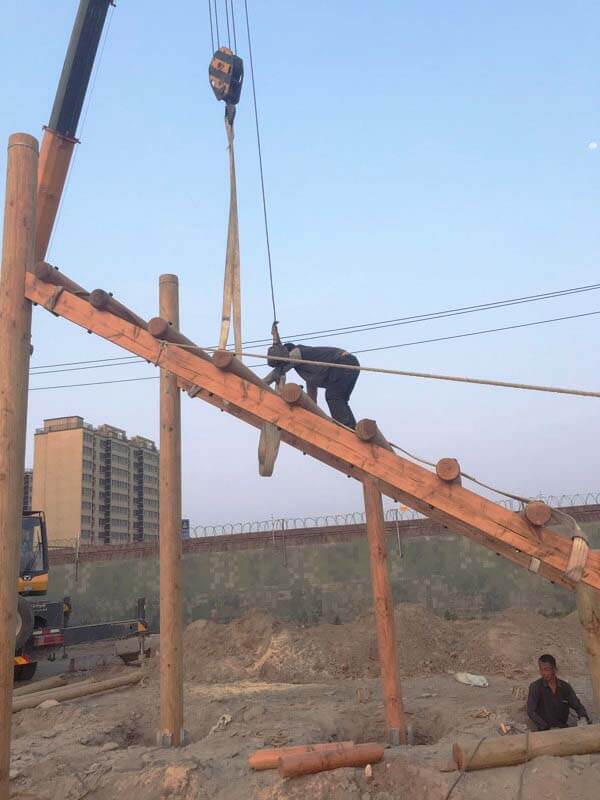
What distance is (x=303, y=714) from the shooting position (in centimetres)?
861

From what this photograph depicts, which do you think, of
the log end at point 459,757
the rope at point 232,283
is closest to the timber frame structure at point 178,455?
the rope at point 232,283

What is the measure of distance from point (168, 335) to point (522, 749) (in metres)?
4.68

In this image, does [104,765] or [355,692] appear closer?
[104,765]

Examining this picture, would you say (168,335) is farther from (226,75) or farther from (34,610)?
(34,610)

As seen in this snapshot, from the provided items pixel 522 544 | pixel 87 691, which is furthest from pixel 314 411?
pixel 87 691

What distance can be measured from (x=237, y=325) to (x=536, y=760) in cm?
473

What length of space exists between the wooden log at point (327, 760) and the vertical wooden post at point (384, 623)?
1.54 m

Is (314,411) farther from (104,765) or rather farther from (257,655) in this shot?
(257,655)

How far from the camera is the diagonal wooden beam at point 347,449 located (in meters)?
4.44

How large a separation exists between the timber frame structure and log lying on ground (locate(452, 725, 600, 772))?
1114mm

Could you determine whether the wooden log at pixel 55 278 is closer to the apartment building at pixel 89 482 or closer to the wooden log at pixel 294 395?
the wooden log at pixel 294 395

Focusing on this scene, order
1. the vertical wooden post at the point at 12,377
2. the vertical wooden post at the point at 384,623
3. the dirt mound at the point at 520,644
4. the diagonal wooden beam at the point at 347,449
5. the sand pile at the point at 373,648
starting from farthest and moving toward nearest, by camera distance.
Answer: the sand pile at the point at 373,648 < the dirt mound at the point at 520,644 < the vertical wooden post at the point at 384,623 < the vertical wooden post at the point at 12,377 < the diagonal wooden beam at the point at 347,449

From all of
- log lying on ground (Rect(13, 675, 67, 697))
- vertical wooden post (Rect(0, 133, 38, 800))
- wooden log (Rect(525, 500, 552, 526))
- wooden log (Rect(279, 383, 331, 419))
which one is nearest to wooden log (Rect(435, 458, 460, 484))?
wooden log (Rect(525, 500, 552, 526))

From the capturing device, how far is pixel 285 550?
15383 millimetres
